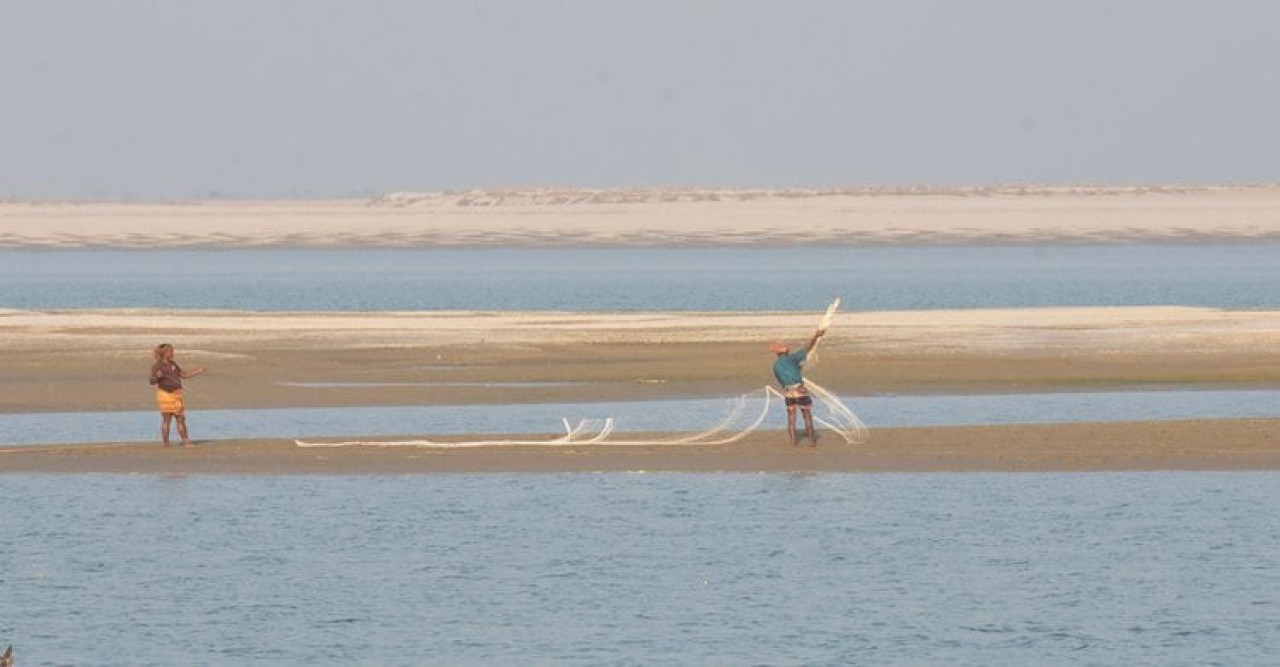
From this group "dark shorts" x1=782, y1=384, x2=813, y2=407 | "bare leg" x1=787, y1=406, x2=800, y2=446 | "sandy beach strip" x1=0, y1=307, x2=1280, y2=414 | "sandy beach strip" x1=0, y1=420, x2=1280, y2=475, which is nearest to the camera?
"sandy beach strip" x1=0, y1=420, x2=1280, y2=475

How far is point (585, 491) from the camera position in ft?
87.9

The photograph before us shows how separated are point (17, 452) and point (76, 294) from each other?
52073 mm

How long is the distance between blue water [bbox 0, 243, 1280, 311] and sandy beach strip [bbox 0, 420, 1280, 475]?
3503cm

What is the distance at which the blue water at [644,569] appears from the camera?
1852 cm

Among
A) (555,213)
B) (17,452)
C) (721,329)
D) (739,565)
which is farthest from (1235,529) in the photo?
(555,213)

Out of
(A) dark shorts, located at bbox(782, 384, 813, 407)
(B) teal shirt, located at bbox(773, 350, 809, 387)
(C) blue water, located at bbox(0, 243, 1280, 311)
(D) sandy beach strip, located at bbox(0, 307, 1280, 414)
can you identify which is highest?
(C) blue water, located at bbox(0, 243, 1280, 311)

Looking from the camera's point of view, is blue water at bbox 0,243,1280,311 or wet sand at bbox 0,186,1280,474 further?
blue water at bbox 0,243,1280,311

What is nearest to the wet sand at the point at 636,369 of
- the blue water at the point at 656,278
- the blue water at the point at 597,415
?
the blue water at the point at 597,415

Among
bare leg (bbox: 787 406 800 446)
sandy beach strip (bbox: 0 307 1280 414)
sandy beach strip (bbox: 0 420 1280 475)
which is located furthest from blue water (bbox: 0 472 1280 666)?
sandy beach strip (bbox: 0 307 1280 414)

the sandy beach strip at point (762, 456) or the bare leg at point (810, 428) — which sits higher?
the bare leg at point (810, 428)

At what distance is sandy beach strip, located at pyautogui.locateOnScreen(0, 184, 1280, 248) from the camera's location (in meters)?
155

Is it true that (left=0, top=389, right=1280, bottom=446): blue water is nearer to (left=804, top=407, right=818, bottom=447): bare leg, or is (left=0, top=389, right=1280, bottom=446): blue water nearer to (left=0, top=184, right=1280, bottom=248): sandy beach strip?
(left=804, top=407, right=818, bottom=447): bare leg

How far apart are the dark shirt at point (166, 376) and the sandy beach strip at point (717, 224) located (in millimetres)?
121548

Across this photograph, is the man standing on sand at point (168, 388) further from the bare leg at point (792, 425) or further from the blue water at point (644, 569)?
the bare leg at point (792, 425)
